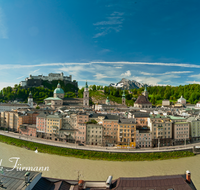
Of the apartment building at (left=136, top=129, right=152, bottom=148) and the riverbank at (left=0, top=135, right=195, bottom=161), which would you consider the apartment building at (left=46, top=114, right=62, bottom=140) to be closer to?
the riverbank at (left=0, top=135, right=195, bottom=161)

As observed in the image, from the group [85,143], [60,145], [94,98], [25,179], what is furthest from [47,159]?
[94,98]

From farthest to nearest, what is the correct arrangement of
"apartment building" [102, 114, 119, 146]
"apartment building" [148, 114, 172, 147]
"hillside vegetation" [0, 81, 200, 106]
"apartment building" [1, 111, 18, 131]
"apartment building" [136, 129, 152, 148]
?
"hillside vegetation" [0, 81, 200, 106] < "apartment building" [1, 111, 18, 131] < "apartment building" [102, 114, 119, 146] < "apartment building" [148, 114, 172, 147] < "apartment building" [136, 129, 152, 148]

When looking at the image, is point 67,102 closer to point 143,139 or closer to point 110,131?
point 110,131

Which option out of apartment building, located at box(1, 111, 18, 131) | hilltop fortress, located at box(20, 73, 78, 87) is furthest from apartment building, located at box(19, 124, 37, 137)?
hilltop fortress, located at box(20, 73, 78, 87)

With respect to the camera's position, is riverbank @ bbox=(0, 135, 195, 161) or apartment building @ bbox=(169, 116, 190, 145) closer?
riverbank @ bbox=(0, 135, 195, 161)

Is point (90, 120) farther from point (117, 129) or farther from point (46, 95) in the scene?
point (46, 95)

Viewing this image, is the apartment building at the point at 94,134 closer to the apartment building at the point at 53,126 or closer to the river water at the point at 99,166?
the river water at the point at 99,166
